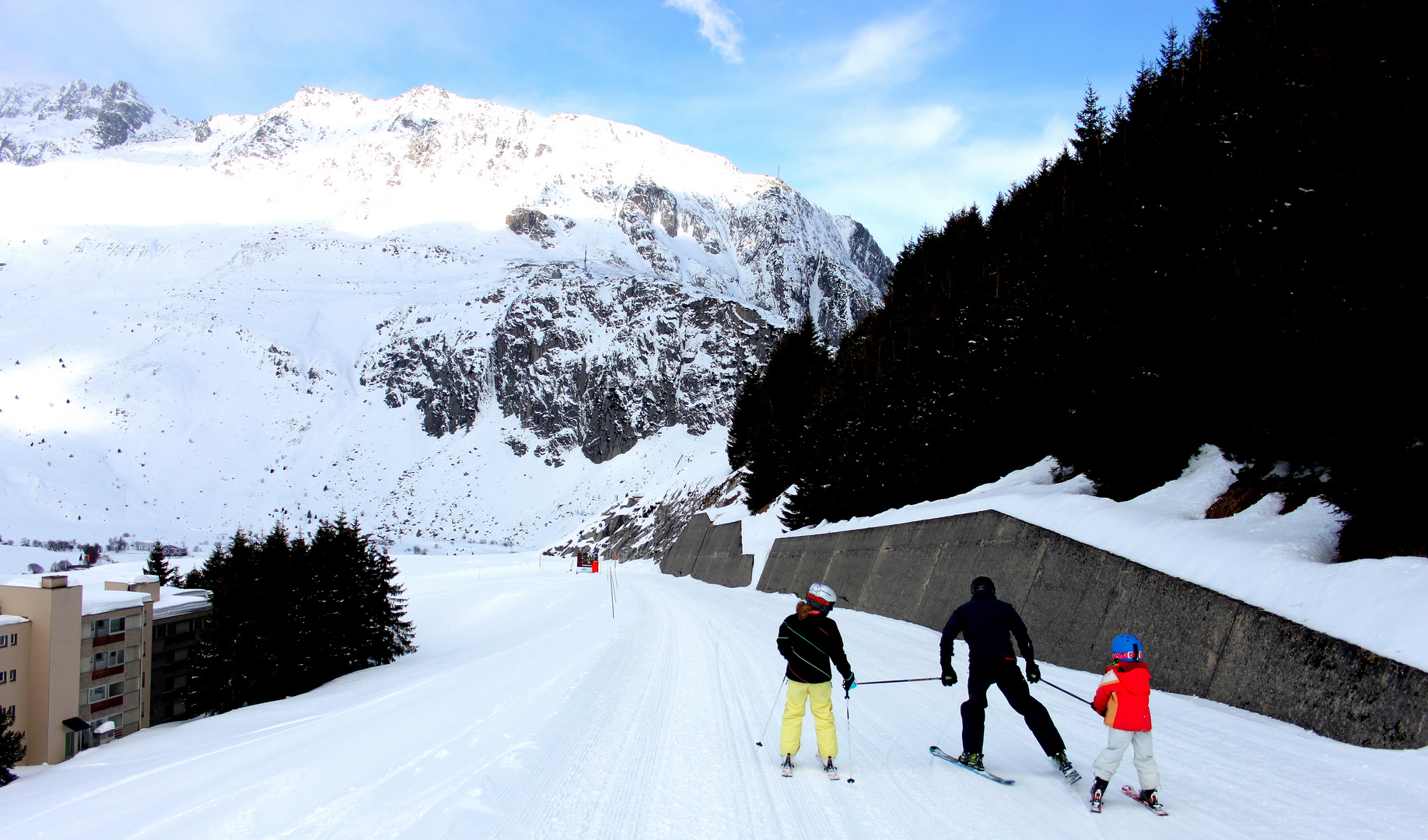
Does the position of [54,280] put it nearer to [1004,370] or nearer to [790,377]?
[790,377]

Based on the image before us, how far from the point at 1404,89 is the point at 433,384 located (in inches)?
6219

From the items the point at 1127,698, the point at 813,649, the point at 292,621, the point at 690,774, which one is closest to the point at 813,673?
the point at 813,649

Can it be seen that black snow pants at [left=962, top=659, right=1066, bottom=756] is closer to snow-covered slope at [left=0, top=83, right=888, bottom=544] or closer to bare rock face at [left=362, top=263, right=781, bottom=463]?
snow-covered slope at [left=0, top=83, right=888, bottom=544]

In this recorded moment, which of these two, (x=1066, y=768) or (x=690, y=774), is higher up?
(x=1066, y=768)

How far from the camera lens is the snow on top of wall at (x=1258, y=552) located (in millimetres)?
6199

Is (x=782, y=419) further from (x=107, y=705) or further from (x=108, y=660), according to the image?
(x=107, y=705)

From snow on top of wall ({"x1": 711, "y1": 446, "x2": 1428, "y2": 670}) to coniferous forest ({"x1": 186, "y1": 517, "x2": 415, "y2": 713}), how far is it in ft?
83.0

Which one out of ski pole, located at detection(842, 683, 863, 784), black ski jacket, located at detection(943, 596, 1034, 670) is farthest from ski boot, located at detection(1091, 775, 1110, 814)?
ski pole, located at detection(842, 683, 863, 784)

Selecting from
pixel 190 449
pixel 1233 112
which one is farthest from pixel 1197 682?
pixel 190 449

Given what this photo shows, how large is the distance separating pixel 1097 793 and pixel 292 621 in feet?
93.6

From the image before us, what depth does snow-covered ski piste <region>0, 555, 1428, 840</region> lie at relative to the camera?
4734 mm

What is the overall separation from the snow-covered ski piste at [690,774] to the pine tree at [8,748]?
12.2 m

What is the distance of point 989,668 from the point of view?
19.3 feet

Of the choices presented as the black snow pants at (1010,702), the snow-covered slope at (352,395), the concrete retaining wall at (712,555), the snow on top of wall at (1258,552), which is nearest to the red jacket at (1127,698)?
the black snow pants at (1010,702)
